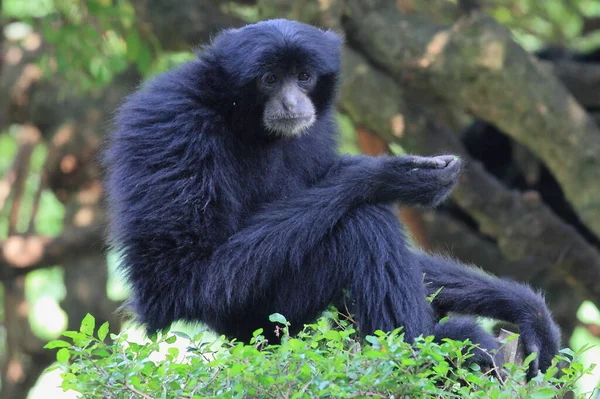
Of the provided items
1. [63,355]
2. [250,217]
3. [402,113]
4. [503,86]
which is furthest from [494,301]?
[402,113]

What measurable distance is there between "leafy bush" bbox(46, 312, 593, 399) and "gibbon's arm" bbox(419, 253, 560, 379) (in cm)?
142

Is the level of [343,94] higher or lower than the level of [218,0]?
lower

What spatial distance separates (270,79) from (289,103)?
0.20 meters

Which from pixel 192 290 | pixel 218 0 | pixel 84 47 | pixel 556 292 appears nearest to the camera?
pixel 192 290

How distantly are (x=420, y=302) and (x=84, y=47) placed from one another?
5.32 meters

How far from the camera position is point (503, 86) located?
8.80 meters

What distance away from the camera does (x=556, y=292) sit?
11508mm

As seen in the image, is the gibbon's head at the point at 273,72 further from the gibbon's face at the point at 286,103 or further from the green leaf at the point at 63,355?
the green leaf at the point at 63,355

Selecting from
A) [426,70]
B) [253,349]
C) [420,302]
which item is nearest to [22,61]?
[426,70]

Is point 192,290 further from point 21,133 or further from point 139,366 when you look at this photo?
point 21,133

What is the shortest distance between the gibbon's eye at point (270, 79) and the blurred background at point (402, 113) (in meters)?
2.62

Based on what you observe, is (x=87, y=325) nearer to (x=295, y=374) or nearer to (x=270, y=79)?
(x=295, y=374)

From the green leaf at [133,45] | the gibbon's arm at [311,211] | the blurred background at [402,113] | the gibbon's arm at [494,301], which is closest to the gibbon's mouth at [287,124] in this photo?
the gibbon's arm at [311,211]

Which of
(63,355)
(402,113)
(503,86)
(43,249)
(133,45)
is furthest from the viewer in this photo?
(43,249)
